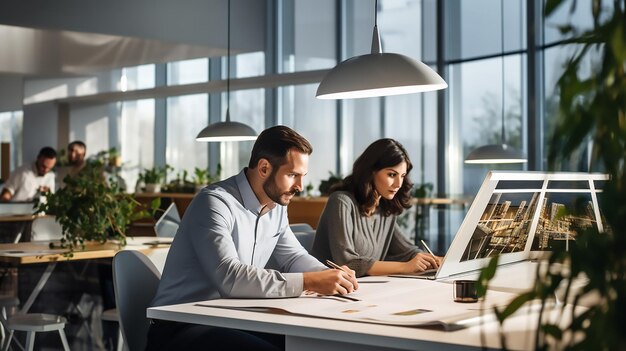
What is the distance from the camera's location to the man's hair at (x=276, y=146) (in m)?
2.93

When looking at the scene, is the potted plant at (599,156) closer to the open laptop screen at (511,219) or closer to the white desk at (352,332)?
the white desk at (352,332)

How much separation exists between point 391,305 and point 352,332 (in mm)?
459

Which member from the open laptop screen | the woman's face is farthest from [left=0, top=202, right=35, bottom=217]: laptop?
the open laptop screen

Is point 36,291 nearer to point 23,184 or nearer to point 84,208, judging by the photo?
point 84,208

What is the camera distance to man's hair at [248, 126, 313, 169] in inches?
115

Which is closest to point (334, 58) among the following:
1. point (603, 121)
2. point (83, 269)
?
point (83, 269)

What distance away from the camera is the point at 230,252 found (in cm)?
264

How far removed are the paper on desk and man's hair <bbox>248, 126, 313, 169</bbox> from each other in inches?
21.4

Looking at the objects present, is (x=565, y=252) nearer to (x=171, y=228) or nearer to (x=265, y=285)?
(x=265, y=285)

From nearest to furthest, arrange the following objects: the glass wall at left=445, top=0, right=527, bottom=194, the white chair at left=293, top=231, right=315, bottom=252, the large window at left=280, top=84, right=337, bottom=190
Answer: the white chair at left=293, top=231, right=315, bottom=252 → the glass wall at left=445, top=0, right=527, bottom=194 → the large window at left=280, top=84, right=337, bottom=190

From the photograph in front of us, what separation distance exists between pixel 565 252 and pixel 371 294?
1.69 metres

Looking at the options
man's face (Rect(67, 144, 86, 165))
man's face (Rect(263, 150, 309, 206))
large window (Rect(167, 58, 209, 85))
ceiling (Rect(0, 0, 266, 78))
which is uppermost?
large window (Rect(167, 58, 209, 85))

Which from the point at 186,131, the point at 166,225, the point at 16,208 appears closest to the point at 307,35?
the point at 186,131

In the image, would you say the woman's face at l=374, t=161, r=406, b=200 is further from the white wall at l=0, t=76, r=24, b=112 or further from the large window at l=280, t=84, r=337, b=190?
the white wall at l=0, t=76, r=24, b=112
